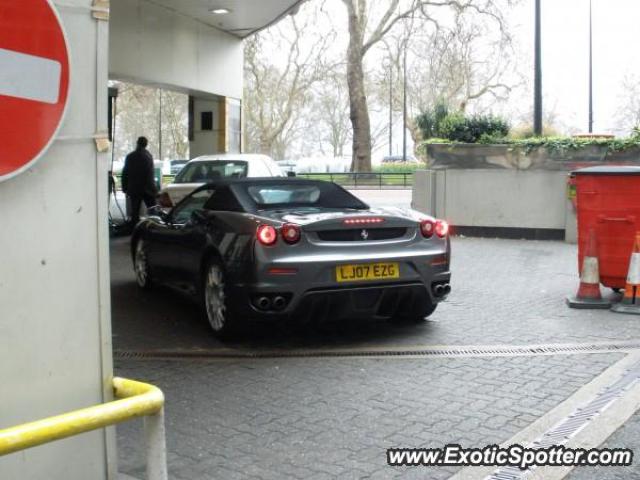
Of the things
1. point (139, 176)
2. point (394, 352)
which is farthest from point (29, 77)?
point (139, 176)

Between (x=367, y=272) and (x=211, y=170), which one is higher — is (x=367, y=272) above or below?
below

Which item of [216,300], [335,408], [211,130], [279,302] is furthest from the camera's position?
[211,130]

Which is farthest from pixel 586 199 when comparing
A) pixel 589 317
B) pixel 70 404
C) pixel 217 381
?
pixel 70 404

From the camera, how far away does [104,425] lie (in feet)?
7.59

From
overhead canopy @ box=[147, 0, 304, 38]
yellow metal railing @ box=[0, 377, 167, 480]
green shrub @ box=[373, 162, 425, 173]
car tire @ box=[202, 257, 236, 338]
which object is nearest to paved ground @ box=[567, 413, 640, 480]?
yellow metal railing @ box=[0, 377, 167, 480]

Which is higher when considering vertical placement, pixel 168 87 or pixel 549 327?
pixel 168 87

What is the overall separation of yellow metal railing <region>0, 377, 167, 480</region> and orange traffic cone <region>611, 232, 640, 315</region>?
Result: 6.13 m

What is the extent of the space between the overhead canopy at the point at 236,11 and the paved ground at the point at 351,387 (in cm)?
801

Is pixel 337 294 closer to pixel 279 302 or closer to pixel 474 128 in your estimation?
pixel 279 302

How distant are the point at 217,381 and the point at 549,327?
3.31 metres

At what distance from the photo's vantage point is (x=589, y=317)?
7.54 m

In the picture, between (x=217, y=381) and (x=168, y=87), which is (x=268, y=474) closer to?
(x=217, y=381)

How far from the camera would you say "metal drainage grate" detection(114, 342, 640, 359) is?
6.09m

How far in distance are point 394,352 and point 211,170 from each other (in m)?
9.47
